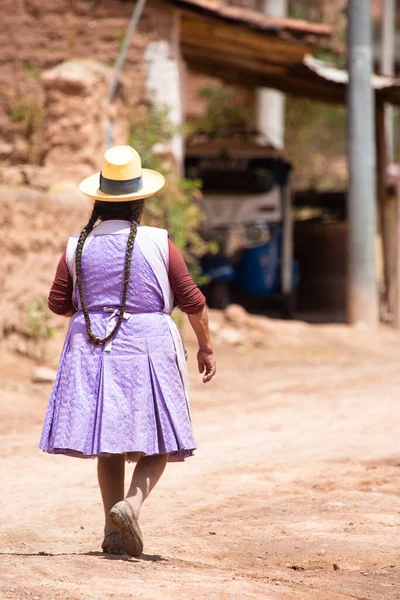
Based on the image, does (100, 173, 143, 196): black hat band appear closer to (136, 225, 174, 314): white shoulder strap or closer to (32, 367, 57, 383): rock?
(136, 225, 174, 314): white shoulder strap

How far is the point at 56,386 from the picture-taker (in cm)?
433

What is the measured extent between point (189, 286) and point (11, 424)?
3.73m

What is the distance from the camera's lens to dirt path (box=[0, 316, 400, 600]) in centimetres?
385

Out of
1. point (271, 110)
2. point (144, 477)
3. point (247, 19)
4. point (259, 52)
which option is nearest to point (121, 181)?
point (144, 477)

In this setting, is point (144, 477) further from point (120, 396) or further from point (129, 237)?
point (129, 237)

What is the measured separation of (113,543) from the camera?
4.38m

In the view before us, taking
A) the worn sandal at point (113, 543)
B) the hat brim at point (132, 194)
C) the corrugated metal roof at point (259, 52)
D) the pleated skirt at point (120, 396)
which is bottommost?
the worn sandal at point (113, 543)

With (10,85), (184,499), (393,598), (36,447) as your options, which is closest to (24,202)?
(10,85)

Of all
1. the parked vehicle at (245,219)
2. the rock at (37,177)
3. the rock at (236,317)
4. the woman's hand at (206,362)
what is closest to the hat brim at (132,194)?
the woman's hand at (206,362)

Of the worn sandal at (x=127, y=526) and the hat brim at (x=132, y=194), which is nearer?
the worn sandal at (x=127, y=526)

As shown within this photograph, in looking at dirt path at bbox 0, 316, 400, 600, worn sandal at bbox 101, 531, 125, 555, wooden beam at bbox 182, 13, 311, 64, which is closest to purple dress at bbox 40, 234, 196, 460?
worn sandal at bbox 101, 531, 125, 555

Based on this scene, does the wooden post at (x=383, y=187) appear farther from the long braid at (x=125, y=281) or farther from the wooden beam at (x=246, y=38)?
the long braid at (x=125, y=281)

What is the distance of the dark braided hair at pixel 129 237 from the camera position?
169 inches

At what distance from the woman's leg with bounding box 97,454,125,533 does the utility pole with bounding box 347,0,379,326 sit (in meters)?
9.41
